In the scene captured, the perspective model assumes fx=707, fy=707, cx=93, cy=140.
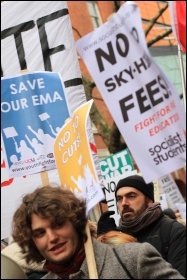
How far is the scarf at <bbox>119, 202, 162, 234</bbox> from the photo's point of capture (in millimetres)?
4410

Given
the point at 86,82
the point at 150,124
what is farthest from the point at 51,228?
the point at 86,82

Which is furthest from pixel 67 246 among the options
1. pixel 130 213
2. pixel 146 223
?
pixel 130 213

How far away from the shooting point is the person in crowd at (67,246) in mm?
3084

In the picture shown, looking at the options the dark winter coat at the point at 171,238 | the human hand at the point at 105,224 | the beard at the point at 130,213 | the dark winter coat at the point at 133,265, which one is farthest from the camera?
the beard at the point at 130,213

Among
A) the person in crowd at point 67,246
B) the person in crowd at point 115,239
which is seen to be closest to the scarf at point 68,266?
the person in crowd at point 67,246

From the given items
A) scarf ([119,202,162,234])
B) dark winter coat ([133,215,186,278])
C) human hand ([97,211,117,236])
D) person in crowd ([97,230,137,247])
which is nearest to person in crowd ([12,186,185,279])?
person in crowd ([97,230,137,247])

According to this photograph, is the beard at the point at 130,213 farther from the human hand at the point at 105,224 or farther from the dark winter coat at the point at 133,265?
the dark winter coat at the point at 133,265

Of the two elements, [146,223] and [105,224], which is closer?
[105,224]

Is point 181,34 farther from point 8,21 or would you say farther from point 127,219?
point 8,21

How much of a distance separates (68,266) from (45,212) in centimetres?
26

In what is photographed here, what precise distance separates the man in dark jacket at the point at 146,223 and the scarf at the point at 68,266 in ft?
2.67

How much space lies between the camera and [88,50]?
3293 millimetres

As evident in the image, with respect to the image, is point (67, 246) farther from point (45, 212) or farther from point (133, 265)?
point (133, 265)

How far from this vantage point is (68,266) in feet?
10.3
